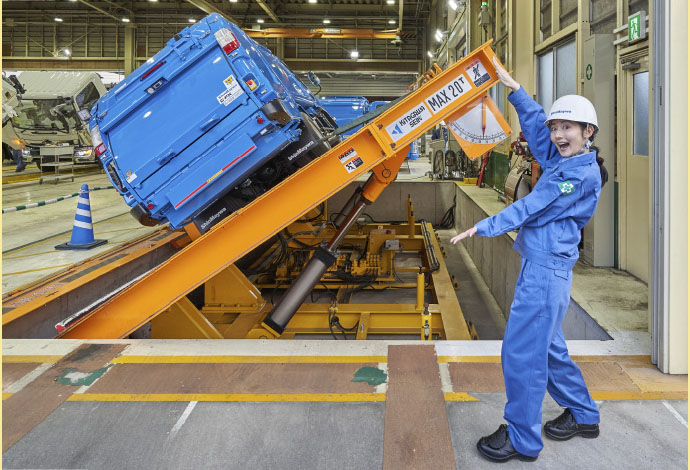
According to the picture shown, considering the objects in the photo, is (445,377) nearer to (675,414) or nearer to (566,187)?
(675,414)

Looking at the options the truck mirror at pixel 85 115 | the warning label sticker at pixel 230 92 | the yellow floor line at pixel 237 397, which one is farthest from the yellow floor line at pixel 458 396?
the truck mirror at pixel 85 115

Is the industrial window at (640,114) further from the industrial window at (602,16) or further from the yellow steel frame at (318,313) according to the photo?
the yellow steel frame at (318,313)

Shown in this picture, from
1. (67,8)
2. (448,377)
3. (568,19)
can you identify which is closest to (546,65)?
(568,19)

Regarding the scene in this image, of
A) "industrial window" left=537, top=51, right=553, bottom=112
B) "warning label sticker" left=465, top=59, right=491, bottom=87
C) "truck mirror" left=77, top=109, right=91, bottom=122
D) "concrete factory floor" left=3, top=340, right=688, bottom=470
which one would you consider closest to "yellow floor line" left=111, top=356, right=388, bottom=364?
"concrete factory floor" left=3, top=340, right=688, bottom=470

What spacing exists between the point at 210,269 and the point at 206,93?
1.54m

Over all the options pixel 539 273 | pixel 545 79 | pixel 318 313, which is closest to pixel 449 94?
pixel 539 273

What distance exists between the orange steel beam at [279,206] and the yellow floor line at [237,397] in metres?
1.45

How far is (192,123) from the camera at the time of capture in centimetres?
463

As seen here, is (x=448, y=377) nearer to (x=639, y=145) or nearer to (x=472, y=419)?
(x=472, y=419)

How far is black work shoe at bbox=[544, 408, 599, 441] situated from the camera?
8.77 ft

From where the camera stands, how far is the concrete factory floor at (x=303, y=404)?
259cm

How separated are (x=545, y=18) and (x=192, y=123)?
6776 millimetres

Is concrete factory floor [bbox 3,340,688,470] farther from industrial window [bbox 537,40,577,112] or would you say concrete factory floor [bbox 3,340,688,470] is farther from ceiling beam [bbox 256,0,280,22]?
ceiling beam [bbox 256,0,280,22]

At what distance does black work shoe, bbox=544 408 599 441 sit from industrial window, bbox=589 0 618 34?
185 inches
